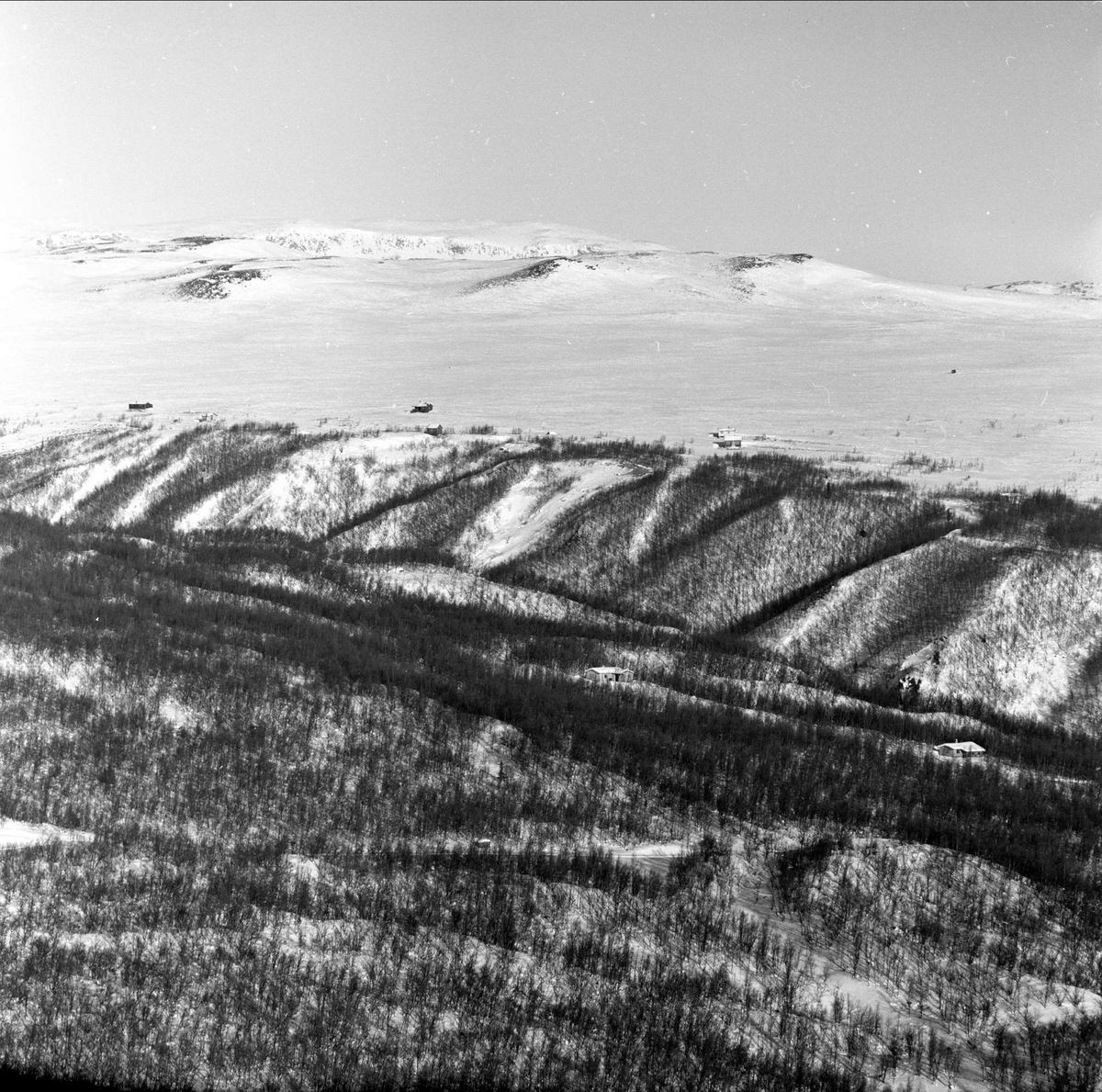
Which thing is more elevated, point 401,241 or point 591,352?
point 401,241

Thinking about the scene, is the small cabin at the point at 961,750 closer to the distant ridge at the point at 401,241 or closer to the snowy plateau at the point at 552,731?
the snowy plateau at the point at 552,731

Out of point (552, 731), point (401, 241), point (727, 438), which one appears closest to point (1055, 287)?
point (401, 241)

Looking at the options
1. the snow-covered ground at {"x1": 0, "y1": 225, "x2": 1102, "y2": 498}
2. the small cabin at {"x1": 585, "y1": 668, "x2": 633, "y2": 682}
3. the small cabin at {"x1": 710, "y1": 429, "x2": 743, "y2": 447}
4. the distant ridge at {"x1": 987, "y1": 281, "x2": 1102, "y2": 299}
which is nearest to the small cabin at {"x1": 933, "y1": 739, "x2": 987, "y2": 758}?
the small cabin at {"x1": 585, "y1": 668, "x2": 633, "y2": 682}

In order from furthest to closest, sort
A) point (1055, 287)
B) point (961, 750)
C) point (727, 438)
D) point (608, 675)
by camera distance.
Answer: point (1055, 287), point (727, 438), point (608, 675), point (961, 750)

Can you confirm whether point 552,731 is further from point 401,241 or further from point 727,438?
point 401,241

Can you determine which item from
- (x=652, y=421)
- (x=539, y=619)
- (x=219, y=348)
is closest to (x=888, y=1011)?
(x=539, y=619)

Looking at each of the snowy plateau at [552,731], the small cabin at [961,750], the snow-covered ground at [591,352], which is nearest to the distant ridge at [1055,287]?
the snow-covered ground at [591,352]
